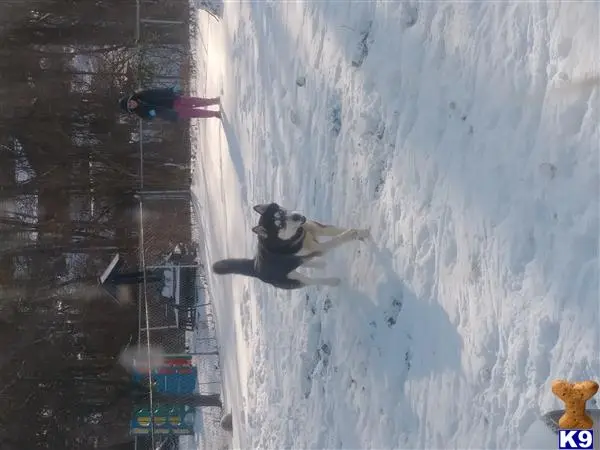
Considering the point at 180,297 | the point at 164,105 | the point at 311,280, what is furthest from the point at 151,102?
the point at 311,280

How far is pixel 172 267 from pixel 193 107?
3.24m

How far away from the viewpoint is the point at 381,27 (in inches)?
238

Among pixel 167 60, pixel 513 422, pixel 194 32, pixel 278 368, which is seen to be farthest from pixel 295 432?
→ pixel 167 60

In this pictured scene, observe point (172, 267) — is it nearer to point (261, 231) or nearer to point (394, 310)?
point (261, 231)

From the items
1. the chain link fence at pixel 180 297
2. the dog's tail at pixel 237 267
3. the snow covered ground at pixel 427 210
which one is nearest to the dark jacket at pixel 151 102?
the snow covered ground at pixel 427 210

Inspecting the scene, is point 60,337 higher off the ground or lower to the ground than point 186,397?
higher

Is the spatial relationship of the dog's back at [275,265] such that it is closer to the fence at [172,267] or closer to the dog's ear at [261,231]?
the dog's ear at [261,231]

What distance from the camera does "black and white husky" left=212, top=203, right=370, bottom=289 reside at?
581cm

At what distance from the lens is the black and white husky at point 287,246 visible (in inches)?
229

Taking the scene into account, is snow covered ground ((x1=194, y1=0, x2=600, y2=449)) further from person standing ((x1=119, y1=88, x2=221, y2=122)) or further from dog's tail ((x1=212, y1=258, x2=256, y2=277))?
person standing ((x1=119, y1=88, x2=221, y2=122))

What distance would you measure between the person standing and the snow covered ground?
1.47 m

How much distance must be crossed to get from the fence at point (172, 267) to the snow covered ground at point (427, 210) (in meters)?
3.00

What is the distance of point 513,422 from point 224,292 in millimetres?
6556

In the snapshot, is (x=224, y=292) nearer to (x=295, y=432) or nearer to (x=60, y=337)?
(x=295, y=432)
